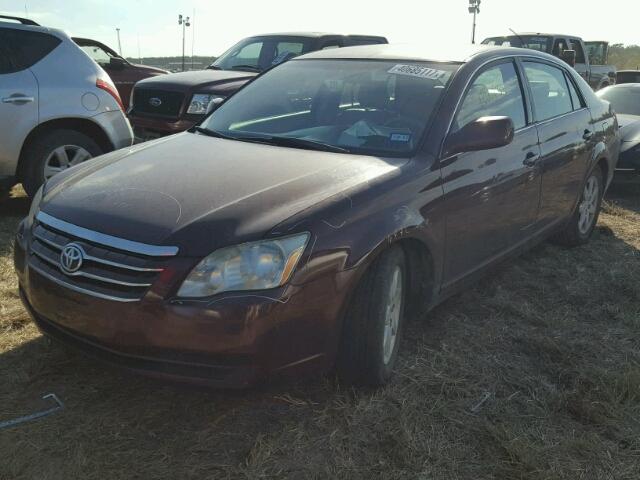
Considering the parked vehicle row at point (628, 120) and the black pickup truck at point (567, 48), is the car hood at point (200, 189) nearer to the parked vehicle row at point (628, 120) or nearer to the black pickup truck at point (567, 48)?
the parked vehicle row at point (628, 120)

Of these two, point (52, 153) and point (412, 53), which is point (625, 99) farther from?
point (52, 153)

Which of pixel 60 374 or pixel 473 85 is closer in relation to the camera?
pixel 60 374

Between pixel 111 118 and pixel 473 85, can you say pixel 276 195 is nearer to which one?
pixel 473 85

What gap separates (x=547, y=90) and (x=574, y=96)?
557 mm

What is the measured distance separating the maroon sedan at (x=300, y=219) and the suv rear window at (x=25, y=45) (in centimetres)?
248

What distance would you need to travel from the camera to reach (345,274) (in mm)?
2594

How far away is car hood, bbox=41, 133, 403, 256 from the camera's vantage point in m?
2.49

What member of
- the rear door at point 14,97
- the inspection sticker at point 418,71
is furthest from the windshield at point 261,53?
the inspection sticker at point 418,71

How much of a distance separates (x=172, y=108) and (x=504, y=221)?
4.81m

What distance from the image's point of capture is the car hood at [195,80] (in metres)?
7.52

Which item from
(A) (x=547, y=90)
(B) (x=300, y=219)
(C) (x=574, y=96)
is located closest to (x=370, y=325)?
(B) (x=300, y=219)

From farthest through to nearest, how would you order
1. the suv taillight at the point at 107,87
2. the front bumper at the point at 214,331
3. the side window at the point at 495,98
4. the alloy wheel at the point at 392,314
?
the suv taillight at the point at 107,87 < the side window at the point at 495,98 < the alloy wheel at the point at 392,314 < the front bumper at the point at 214,331

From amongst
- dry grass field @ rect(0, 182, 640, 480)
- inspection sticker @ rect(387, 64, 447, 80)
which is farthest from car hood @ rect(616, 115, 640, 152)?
inspection sticker @ rect(387, 64, 447, 80)

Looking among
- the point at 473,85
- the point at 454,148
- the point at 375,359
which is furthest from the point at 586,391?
the point at 473,85
